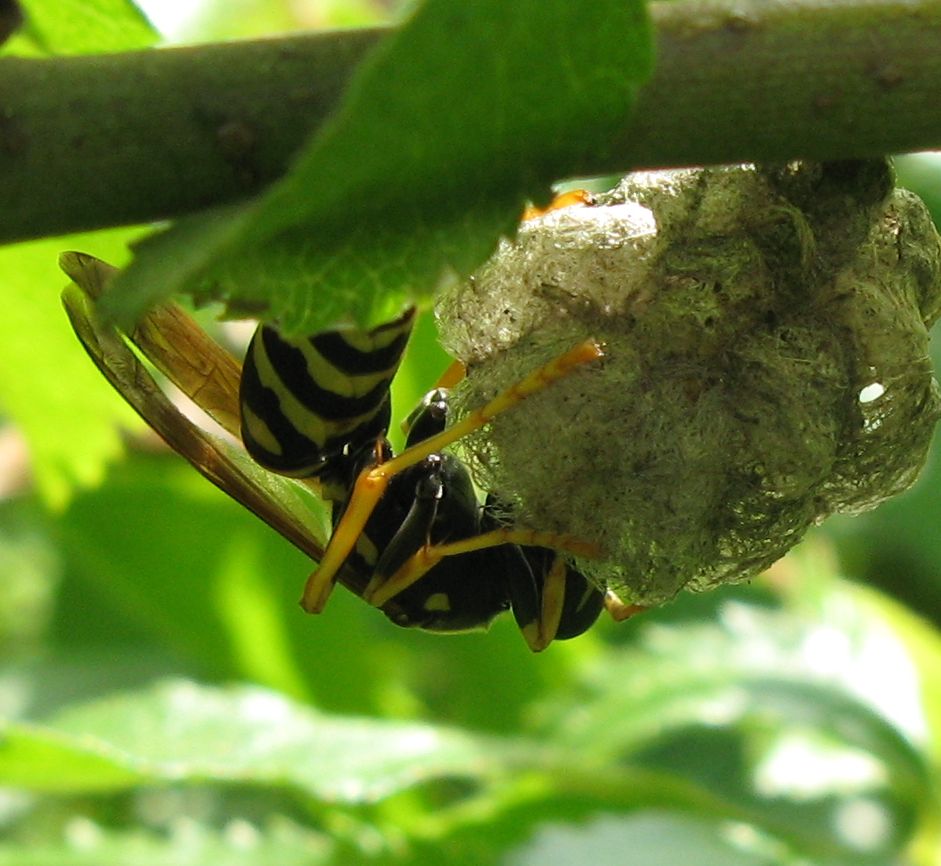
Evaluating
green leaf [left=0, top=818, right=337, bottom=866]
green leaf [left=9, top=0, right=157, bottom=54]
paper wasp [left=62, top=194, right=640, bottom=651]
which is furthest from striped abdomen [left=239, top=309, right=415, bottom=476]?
green leaf [left=0, top=818, right=337, bottom=866]

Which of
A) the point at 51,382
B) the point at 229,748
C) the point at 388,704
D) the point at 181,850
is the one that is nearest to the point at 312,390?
the point at 51,382

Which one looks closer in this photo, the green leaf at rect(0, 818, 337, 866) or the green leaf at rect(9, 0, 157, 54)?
the green leaf at rect(9, 0, 157, 54)

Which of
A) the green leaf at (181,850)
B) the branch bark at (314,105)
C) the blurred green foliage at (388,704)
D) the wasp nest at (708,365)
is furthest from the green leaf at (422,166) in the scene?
the green leaf at (181,850)

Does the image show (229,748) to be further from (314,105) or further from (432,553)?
(314,105)

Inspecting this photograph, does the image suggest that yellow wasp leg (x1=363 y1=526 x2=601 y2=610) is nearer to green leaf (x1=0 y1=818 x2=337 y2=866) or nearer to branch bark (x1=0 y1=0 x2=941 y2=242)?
branch bark (x1=0 y1=0 x2=941 y2=242)

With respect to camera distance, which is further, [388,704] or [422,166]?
[388,704]

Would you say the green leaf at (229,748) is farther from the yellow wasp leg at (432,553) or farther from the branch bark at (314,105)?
the branch bark at (314,105)
